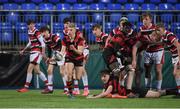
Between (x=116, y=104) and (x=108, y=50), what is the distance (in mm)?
3582

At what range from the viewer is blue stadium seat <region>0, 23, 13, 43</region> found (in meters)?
23.8

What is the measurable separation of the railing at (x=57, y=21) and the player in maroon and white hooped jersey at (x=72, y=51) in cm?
692

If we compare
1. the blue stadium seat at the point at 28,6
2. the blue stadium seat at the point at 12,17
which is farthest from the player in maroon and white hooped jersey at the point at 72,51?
the blue stadium seat at the point at 28,6

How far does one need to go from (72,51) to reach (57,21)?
305 inches

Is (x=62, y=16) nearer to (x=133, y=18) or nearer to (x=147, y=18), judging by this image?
(x=133, y=18)

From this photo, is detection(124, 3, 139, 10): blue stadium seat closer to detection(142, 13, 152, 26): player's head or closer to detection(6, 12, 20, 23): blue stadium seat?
detection(6, 12, 20, 23): blue stadium seat

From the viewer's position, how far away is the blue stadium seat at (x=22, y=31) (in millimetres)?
23844

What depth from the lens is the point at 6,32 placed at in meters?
23.9

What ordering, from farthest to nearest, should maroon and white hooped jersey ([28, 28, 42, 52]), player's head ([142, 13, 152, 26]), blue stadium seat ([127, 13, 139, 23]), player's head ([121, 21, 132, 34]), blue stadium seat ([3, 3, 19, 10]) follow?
blue stadium seat ([3, 3, 19, 10])
blue stadium seat ([127, 13, 139, 23])
maroon and white hooped jersey ([28, 28, 42, 52])
player's head ([142, 13, 152, 26])
player's head ([121, 21, 132, 34])

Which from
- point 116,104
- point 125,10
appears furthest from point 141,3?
point 116,104

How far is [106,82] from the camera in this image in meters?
15.6

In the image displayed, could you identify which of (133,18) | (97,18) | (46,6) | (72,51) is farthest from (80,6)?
(72,51)

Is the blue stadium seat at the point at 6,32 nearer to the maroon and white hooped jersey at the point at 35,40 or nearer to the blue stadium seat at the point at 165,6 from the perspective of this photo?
the maroon and white hooped jersey at the point at 35,40

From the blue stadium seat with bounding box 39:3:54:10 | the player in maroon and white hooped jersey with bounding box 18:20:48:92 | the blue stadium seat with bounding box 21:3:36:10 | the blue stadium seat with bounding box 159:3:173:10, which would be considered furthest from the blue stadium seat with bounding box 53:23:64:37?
the blue stadium seat with bounding box 159:3:173:10
